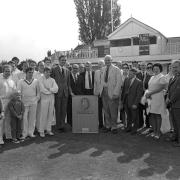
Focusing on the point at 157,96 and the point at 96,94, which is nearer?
the point at 157,96

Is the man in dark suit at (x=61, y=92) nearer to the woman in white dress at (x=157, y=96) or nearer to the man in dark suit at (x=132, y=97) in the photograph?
the man in dark suit at (x=132, y=97)

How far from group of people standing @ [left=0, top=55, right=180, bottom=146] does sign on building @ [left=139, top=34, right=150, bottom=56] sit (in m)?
19.1

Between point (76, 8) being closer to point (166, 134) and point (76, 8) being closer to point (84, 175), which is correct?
point (166, 134)

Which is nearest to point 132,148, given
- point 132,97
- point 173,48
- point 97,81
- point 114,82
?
point 132,97

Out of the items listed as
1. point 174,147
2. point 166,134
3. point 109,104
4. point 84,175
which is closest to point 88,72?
point 109,104

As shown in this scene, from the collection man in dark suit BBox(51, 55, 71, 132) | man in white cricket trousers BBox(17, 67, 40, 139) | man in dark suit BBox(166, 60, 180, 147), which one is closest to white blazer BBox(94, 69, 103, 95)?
man in dark suit BBox(51, 55, 71, 132)

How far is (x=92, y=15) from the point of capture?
38656 millimetres

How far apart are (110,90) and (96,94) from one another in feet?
1.60

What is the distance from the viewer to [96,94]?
317 inches

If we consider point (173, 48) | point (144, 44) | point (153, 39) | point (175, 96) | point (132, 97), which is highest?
point (153, 39)

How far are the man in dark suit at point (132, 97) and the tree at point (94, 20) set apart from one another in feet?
103

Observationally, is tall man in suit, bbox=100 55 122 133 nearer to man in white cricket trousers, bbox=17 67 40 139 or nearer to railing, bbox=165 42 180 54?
man in white cricket trousers, bbox=17 67 40 139

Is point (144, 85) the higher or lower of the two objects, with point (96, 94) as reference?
higher

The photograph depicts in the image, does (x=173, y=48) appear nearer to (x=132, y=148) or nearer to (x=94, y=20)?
(x=94, y=20)
